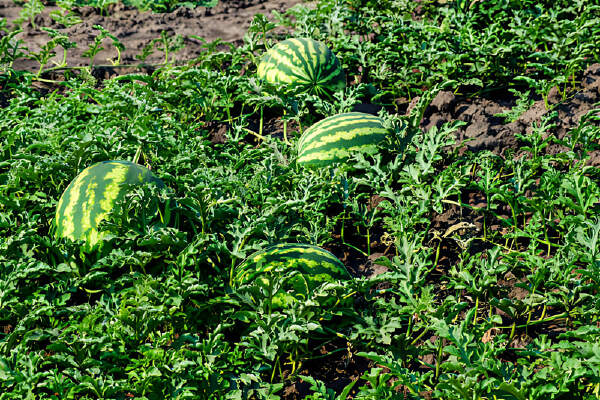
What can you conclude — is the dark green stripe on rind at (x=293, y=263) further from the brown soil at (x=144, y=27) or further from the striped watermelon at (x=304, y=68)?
the brown soil at (x=144, y=27)

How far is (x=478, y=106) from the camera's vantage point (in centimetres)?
438

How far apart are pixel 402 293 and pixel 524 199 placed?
102 cm

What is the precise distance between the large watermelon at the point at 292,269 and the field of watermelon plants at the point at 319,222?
11 mm

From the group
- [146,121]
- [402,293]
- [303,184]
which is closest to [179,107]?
[146,121]

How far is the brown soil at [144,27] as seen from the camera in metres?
5.99

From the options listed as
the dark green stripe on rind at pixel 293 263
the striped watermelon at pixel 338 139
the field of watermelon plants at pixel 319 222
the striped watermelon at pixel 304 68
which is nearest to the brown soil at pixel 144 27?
the field of watermelon plants at pixel 319 222

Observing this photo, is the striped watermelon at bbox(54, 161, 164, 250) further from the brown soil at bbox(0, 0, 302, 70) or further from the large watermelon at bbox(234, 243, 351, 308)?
the brown soil at bbox(0, 0, 302, 70)

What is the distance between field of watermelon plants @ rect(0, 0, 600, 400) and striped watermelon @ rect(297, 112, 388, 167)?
15mm

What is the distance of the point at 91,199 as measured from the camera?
10.1 ft

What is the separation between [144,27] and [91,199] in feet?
13.9

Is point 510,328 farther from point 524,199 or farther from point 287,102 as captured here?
point 287,102

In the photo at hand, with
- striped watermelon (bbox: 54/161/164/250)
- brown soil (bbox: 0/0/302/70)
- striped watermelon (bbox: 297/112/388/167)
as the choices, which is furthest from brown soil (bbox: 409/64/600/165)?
brown soil (bbox: 0/0/302/70)

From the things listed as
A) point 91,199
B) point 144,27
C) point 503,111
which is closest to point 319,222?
point 91,199

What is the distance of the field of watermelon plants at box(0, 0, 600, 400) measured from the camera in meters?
2.45
